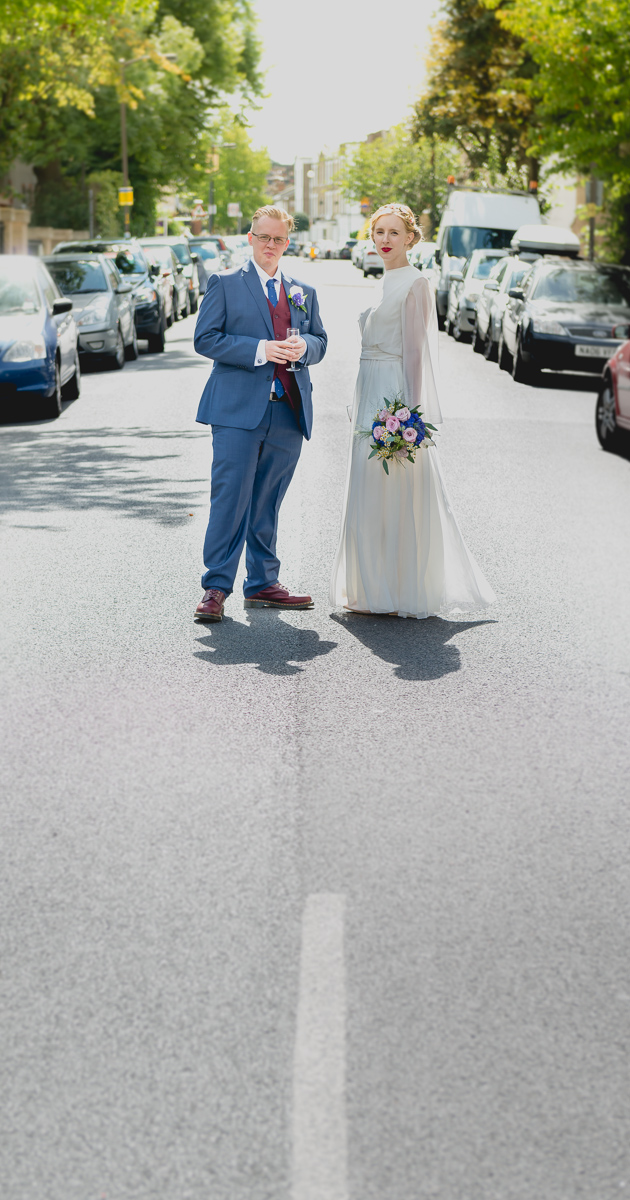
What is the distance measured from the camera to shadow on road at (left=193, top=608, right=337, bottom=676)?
6359mm

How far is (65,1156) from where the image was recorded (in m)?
2.76

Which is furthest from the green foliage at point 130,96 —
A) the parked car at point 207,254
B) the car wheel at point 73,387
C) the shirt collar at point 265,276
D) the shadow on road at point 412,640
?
the shadow on road at point 412,640

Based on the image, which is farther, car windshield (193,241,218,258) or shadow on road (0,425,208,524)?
car windshield (193,241,218,258)

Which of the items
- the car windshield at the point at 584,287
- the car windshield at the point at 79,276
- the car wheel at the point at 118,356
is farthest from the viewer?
the car windshield at the point at 79,276

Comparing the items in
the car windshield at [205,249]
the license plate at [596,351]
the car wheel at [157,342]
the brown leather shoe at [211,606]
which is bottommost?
the car wheel at [157,342]

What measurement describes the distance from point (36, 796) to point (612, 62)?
2242 cm

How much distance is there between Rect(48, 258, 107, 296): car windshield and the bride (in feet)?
47.0

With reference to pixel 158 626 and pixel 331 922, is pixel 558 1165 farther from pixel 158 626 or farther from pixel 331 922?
pixel 158 626

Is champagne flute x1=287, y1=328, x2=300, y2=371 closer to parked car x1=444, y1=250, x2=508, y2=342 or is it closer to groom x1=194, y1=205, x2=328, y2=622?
groom x1=194, y1=205, x2=328, y2=622

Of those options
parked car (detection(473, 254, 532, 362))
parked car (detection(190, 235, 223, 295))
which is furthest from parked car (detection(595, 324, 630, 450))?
parked car (detection(190, 235, 223, 295))

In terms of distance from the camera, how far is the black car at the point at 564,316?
1877 centimetres

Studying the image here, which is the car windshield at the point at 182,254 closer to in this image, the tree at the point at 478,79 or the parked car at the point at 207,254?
the parked car at the point at 207,254

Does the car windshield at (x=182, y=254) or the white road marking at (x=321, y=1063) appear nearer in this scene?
the white road marking at (x=321, y=1063)

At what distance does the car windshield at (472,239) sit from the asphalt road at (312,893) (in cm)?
2294
